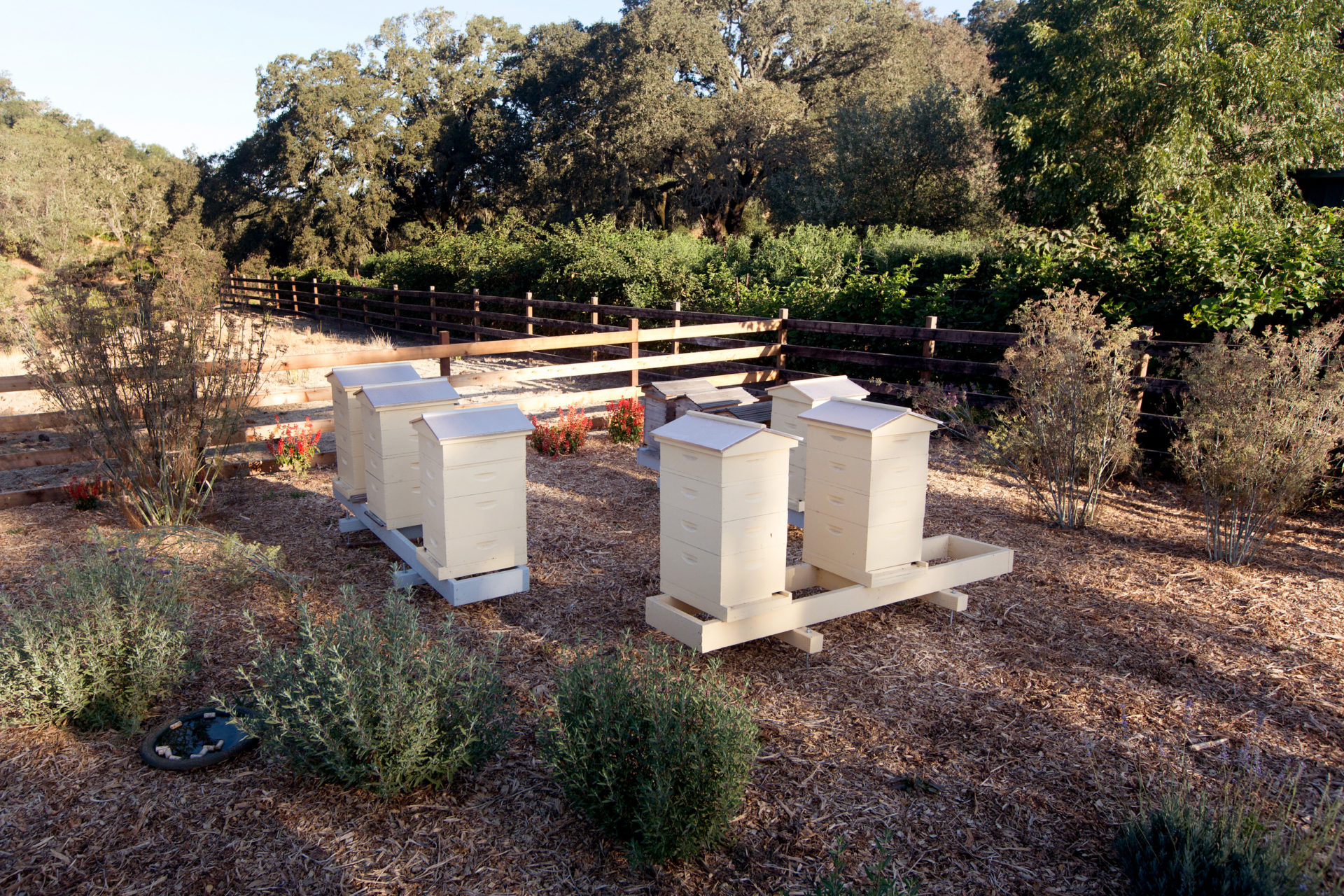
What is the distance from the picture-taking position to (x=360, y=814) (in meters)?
2.74

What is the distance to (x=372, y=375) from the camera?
528 centimetres

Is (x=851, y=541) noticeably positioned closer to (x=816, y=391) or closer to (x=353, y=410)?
(x=816, y=391)

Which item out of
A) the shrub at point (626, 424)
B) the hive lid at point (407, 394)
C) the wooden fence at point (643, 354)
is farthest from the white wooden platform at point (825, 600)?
the shrub at point (626, 424)

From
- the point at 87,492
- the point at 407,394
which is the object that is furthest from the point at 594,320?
the point at 407,394

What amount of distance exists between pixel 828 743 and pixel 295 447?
5893 mm

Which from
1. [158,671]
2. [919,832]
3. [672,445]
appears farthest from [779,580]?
[158,671]

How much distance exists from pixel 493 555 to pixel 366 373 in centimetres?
173

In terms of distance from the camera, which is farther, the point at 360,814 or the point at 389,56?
the point at 389,56

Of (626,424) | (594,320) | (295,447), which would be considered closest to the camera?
(295,447)

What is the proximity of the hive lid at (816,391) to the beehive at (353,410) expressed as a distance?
249 centimetres

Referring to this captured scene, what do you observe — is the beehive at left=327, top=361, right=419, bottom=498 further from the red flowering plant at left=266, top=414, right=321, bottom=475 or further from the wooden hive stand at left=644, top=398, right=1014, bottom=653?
the wooden hive stand at left=644, top=398, right=1014, bottom=653

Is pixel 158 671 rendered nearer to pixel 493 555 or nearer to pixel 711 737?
pixel 493 555

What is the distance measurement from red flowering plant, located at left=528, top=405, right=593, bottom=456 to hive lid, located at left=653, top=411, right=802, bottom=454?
14.4 feet

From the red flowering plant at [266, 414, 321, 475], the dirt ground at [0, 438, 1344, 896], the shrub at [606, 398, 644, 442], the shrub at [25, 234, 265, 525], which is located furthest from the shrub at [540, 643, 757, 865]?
the shrub at [606, 398, 644, 442]
